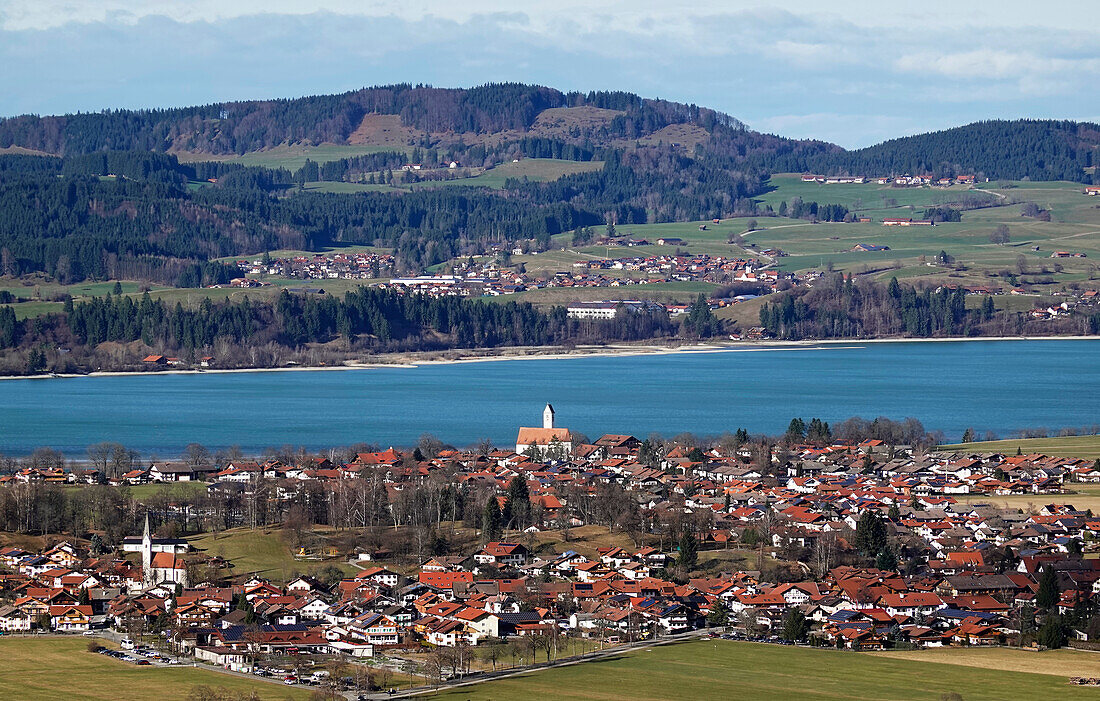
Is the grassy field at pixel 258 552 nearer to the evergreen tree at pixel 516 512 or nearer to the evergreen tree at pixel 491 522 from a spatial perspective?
the evergreen tree at pixel 491 522

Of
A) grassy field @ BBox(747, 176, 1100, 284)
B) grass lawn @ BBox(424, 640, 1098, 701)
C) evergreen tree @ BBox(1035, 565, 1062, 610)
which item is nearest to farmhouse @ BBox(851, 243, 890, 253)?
grassy field @ BBox(747, 176, 1100, 284)

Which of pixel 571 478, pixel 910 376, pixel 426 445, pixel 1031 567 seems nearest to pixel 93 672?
pixel 1031 567

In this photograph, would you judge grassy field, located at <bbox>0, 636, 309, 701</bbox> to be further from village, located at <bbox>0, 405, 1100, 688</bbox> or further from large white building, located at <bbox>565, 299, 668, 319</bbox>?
large white building, located at <bbox>565, 299, 668, 319</bbox>

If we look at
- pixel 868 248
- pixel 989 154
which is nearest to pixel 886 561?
pixel 868 248

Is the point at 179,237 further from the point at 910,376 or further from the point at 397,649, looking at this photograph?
the point at 397,649

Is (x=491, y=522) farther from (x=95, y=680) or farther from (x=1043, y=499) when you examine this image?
(x=1043, y=499)

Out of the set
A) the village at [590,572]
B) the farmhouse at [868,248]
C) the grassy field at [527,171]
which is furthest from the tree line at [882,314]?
the village at [590,572]
